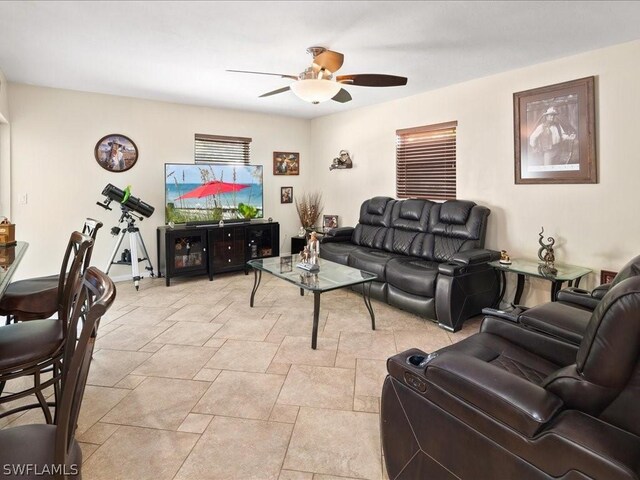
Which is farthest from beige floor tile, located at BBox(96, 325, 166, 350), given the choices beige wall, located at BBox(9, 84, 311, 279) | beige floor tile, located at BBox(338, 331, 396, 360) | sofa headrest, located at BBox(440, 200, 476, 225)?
sofa headrest, located at BBox(440, 200, 476, 225)

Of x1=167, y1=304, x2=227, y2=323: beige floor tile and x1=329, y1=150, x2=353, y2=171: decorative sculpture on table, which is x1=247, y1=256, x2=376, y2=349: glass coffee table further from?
x1=329, y1=150, x2=353, y2=171: decorative sculpture on table

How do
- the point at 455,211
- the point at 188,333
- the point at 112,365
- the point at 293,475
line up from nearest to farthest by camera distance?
the point at 293,475, the point at 112,365, the point at 188,333, the point at 455,211

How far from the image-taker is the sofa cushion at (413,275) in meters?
3.42

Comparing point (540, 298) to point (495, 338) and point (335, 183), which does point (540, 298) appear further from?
point (335, 183)

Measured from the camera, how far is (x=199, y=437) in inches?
74.9

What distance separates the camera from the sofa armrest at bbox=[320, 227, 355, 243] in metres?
5.09

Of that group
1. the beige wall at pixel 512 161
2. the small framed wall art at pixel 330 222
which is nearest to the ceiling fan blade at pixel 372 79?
the beige wall at pixel 512 161

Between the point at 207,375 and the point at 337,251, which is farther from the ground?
the point at 337,251

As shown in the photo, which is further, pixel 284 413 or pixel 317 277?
pixel 317 277

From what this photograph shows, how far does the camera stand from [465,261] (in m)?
3.33

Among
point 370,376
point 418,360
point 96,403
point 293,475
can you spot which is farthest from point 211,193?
point 418,360

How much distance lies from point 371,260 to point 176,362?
2.25 metres

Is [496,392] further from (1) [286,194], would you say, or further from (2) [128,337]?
(1) [286,194]

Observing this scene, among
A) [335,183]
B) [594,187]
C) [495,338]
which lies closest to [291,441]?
[495,338]
